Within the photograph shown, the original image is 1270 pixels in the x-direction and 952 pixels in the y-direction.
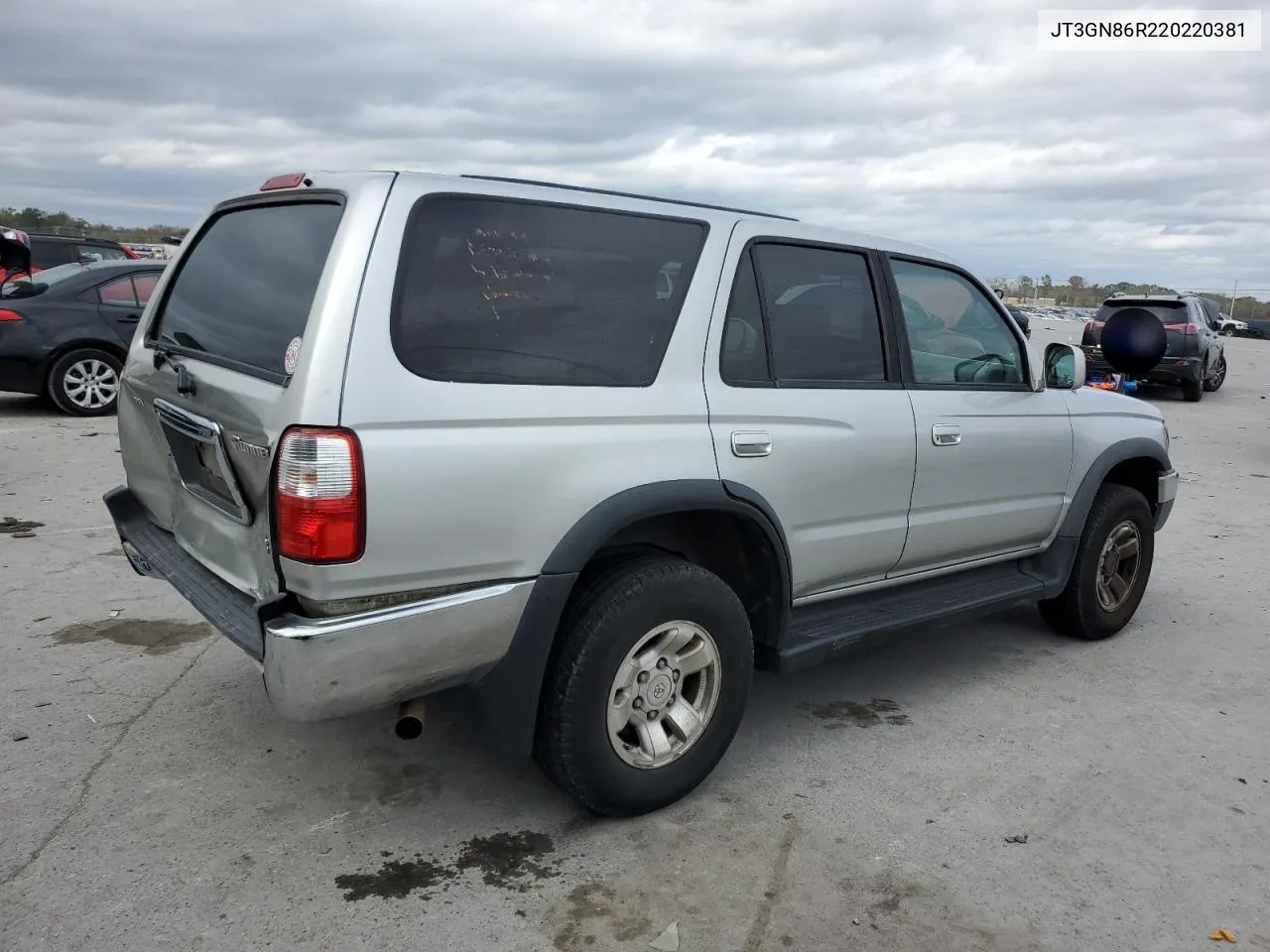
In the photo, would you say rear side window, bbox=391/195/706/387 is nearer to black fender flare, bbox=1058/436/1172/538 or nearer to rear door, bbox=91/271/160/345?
black fender flare, bbox=1058/436/1172/538

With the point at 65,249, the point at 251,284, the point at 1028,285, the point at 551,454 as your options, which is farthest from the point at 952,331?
the point at 1028,285

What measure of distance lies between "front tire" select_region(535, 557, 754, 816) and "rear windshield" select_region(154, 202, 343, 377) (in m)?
1.14

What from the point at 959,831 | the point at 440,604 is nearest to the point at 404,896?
the point at 440,604

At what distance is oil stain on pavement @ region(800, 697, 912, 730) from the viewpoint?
160 inches

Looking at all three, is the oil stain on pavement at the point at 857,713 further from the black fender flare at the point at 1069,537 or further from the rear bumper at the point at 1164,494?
the rear bumper at the point at 1164,494

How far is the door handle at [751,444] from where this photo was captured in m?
3.31

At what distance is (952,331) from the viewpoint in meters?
4.43

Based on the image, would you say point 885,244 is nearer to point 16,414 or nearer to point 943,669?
point 943,669

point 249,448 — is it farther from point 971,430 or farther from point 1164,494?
point 1164,494

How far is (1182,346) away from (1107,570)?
1338 centimetres

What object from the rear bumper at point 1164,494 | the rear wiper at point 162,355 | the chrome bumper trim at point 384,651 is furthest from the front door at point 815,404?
the rear bumper at point 1164,494

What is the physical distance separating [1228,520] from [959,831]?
19.7 feet

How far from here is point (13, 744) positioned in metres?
3.58

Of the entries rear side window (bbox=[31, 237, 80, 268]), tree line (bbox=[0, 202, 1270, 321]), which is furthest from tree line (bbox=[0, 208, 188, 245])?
rear side window (bbox=[31, 237, 80, 268])
